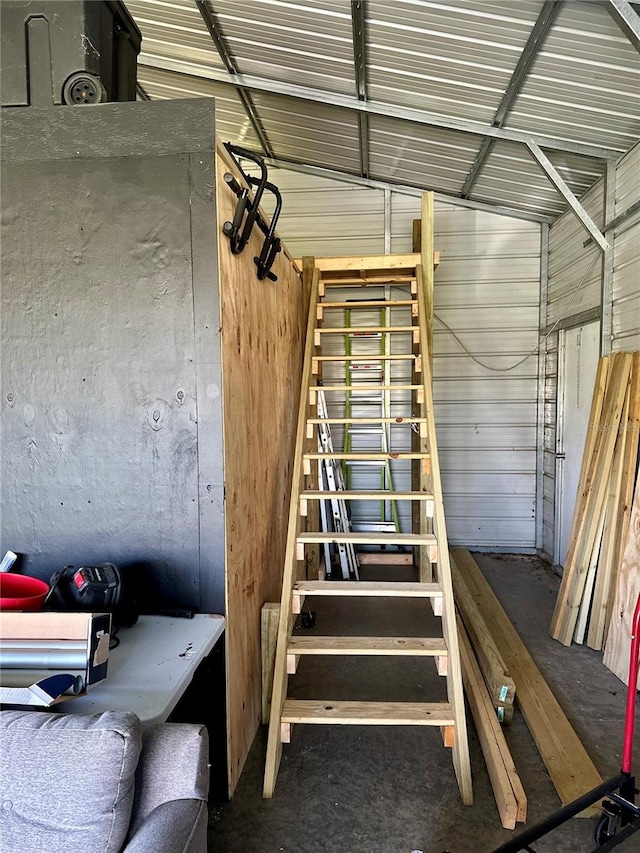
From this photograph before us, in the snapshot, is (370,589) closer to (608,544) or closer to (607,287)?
(608,544)

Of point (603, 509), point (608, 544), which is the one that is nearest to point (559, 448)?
point (603, 509)

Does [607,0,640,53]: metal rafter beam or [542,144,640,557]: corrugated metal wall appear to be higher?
[607,0,640,53]: metal rafter beam

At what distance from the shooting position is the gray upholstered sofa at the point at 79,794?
1084 mm

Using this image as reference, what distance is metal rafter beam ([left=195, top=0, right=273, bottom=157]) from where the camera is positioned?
10.7 feet

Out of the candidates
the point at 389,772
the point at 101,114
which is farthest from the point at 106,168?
the point at 389,772

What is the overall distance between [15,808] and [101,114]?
7.32 ft

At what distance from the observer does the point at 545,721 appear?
8.17 feet

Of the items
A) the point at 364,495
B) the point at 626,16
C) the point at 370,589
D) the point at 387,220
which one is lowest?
the point at 370,589

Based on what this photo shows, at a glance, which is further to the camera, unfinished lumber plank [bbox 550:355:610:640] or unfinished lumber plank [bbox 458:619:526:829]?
unfinished lumber plank [bbox 550:355:610:640]

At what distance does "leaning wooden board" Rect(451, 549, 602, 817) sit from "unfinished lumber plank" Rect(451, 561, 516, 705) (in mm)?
110

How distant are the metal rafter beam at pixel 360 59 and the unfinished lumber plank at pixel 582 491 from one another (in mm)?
2698

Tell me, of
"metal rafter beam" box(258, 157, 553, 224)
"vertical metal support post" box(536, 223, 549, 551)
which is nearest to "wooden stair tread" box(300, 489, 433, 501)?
"vertical metal support post" box(536, 223, 549, 551)

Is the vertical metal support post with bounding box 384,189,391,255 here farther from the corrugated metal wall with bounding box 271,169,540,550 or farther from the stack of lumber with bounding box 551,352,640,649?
the stack of lumber with bounding box 551,352,640,649

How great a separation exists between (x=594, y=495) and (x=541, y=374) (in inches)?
84.3
